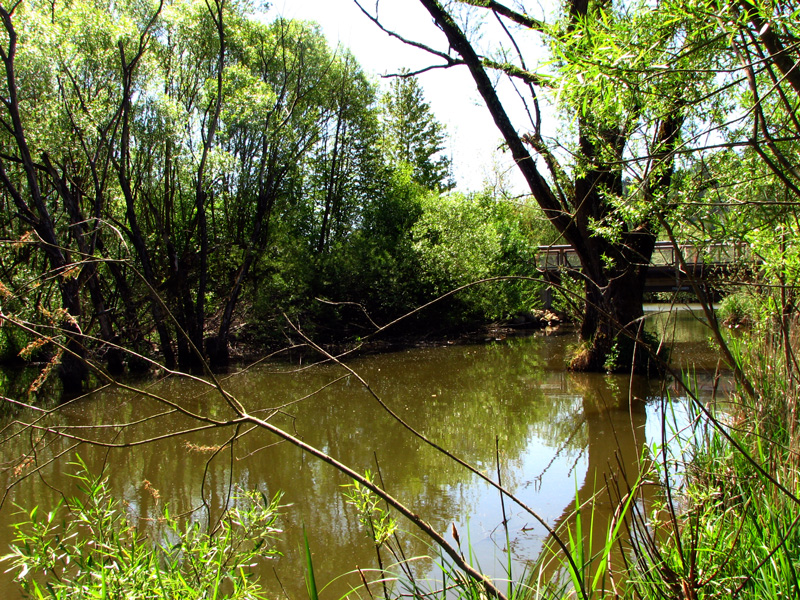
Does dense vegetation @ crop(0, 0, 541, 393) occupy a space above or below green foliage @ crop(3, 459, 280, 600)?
above

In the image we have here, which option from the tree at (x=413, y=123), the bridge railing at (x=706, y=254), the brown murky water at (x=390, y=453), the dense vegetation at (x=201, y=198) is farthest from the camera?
the tree at (x=413, y=123)

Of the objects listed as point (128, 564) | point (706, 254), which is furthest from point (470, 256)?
point (128, 564)

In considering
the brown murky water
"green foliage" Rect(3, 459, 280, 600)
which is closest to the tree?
the brown murky water

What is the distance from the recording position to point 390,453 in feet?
19.0

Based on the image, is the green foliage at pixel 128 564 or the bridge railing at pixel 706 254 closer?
the green foliage at pixel 128 564

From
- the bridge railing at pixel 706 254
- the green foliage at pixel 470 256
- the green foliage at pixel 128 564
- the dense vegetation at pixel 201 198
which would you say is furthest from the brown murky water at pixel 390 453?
the green foliage at pixel 470 256

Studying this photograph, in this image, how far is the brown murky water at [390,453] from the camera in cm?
385

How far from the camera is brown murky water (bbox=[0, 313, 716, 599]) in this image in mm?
3852

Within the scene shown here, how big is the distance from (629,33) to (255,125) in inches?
441

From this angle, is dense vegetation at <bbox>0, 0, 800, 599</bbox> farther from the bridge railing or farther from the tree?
the tree

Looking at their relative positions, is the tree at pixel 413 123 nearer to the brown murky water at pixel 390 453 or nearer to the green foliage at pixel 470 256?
the green foliage at pixel 470 256

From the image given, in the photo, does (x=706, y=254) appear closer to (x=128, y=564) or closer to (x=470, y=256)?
(x=128, y=564)

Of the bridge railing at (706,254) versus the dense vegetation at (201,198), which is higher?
the dense vegetation at (201,198)

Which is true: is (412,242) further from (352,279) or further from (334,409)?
(334,409)
